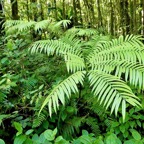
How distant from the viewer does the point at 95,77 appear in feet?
7.29

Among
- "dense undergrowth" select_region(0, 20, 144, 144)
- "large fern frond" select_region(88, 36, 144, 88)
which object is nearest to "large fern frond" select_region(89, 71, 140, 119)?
"dense undergrowth" select_region(0, 20, 144, 144)

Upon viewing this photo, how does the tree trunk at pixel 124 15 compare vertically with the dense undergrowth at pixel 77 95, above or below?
above

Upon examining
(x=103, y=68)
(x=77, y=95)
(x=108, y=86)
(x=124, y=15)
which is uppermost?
(x=124, y=15)

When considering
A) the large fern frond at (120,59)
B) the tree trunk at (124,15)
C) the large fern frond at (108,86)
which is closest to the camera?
the large fern frond at (108,86)

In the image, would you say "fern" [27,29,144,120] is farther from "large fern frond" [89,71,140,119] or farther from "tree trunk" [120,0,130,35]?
"tree trunk" [120,0,130,35]

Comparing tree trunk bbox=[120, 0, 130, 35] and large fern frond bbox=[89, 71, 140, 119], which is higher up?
tree trunk bbox=[120, 0, 130, 35]

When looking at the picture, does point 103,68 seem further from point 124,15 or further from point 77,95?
point 124,15

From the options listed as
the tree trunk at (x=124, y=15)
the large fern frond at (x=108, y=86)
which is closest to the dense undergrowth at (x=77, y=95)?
the large fern frond at (x=108, y=86)

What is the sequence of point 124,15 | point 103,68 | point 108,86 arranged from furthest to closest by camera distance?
1. point 124,15
2. point 103,68
3. point 108,86

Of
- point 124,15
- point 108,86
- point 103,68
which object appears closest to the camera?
point 108,86

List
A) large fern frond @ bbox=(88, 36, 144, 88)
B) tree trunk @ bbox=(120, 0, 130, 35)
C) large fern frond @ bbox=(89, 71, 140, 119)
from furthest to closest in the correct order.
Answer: tree trunk @ bbox=(120, 0, 130, 35)
large fern frond @ bbox=(88, 36, 144, 88)
large fern frond @ bbox=(89, 71, 140, 119)

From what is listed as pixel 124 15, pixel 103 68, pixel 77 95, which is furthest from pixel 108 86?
pixel 124 15

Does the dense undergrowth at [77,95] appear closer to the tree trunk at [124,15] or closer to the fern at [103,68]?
the fern at [103,68]

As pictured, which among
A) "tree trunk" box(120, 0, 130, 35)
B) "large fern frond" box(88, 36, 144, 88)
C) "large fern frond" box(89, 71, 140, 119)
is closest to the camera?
"large fern frond" box(89, 71, 140, 119)
